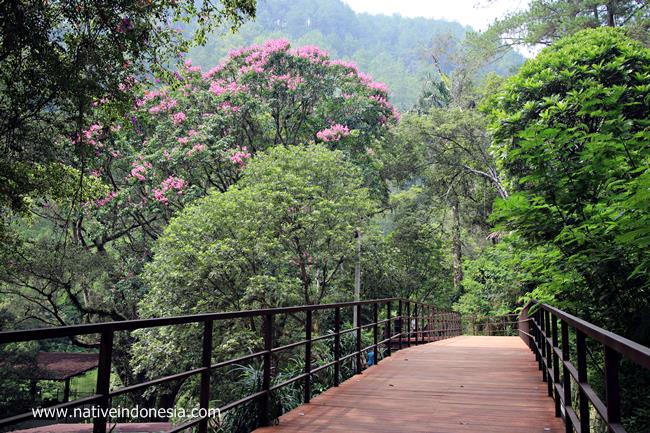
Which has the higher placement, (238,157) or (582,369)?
(238,157)

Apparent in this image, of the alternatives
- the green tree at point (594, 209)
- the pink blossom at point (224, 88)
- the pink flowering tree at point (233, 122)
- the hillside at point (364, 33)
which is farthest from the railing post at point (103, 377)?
the hillside at point (364, 33)

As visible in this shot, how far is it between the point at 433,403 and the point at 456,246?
26.9 metres

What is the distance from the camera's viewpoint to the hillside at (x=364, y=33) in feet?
224

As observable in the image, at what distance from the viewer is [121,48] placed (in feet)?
28.1

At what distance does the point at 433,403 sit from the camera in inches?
230

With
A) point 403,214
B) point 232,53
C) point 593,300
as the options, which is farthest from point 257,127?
point 593,300

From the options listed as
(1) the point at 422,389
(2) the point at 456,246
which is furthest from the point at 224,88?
(2) the point at 456,246

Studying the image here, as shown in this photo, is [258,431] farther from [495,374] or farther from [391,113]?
[391,113]

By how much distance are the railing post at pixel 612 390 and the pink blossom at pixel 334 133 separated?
58.0ft

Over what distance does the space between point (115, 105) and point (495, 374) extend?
25.1 feet

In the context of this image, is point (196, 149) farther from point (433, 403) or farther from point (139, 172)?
point (433, 403)

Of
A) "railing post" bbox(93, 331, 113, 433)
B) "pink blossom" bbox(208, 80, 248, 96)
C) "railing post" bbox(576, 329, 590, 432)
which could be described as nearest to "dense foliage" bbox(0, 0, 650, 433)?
"pink blossom" bbox(208, 80, 248, 96)

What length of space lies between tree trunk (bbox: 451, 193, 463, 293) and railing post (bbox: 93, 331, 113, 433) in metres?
27.5

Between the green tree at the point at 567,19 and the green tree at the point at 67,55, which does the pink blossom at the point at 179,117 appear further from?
the green tree at the point at 567,19
